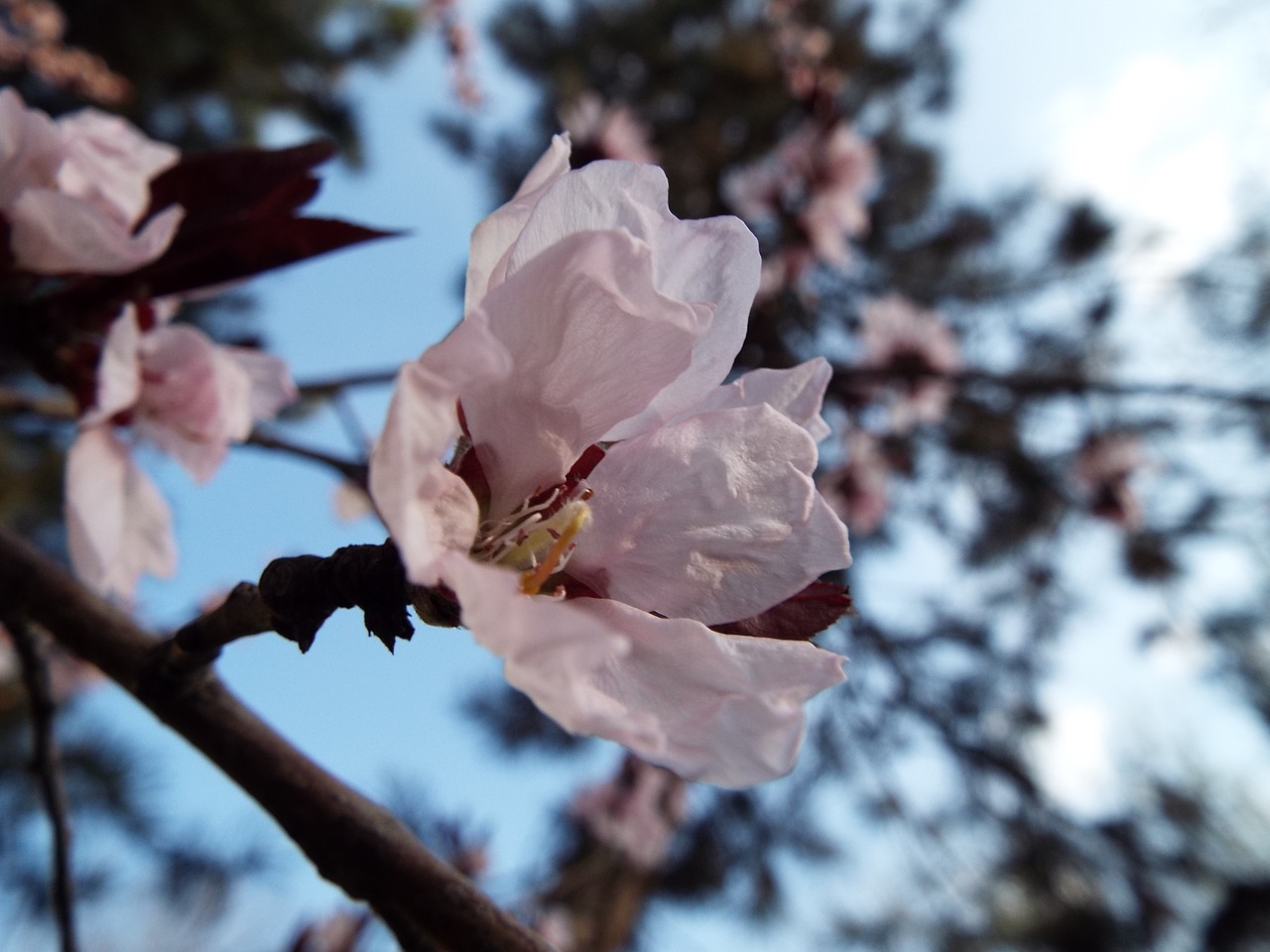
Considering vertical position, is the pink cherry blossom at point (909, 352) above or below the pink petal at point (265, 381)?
below

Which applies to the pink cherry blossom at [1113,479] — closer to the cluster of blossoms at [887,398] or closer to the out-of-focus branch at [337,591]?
the cluster of blossoms at [887,398]

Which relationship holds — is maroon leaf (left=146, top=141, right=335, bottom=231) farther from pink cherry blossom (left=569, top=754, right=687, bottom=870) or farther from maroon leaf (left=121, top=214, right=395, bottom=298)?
pink cherry blossom (left=569, top=754, right=687, bottom=870)

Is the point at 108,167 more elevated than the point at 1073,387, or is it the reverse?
the point at 108,167

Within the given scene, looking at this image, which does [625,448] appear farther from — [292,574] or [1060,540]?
[1060,540]

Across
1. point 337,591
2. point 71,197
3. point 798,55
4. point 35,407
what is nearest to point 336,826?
point 337,591

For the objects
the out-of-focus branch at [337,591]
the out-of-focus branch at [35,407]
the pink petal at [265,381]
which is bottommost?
the out-of-focus branch at [35,407]

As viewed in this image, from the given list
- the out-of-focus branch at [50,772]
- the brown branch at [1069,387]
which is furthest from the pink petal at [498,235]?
the brown branch at [1069,387]

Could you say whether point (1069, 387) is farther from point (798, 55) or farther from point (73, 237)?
point (798, 55)
